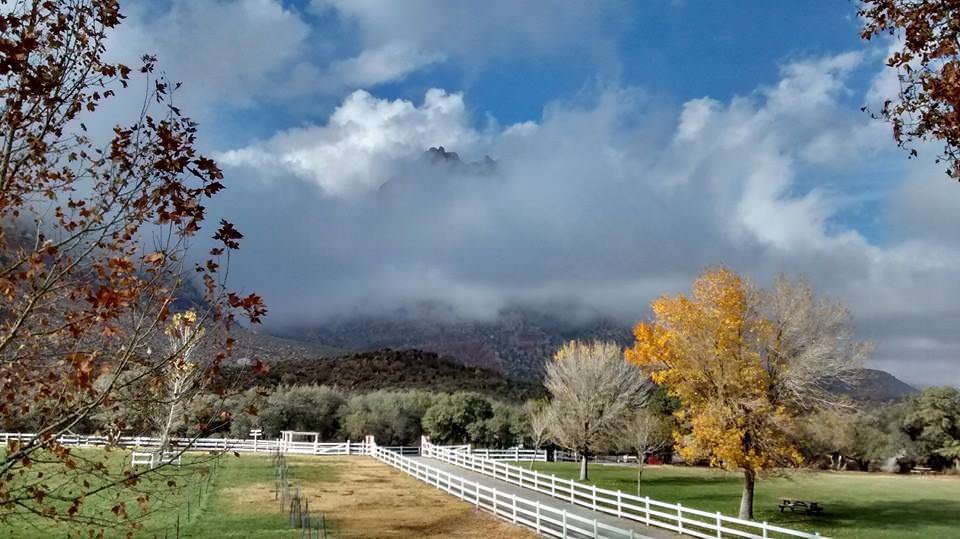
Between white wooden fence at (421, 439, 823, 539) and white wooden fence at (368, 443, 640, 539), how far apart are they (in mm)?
2101

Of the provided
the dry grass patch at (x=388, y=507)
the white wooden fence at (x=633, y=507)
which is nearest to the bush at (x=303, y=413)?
the white wooden fence at (x=633, y=507)

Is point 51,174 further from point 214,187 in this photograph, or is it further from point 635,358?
point 635,358

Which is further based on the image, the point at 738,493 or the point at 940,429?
the point at 940,429

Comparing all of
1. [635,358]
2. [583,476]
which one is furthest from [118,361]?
[583,476]

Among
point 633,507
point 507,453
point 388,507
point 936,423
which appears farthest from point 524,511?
point 936,423

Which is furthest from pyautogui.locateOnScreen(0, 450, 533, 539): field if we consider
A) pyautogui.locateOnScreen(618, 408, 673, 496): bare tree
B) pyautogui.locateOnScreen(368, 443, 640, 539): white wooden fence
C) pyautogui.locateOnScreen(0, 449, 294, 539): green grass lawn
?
pyautogui.locateOnScreen(618, 408, 673, 496): bare tree

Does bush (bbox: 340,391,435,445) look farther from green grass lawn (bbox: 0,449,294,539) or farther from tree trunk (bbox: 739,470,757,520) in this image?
tree trunk (bbox: 739,470,757,520)

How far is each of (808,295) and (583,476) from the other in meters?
21.6

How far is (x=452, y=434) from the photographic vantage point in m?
71.5

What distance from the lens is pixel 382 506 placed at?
96.6 feet

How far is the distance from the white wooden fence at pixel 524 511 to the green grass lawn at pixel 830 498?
8.55 m

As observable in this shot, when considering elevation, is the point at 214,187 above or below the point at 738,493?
above

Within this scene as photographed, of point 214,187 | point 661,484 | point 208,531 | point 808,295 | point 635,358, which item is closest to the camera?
point 214,187

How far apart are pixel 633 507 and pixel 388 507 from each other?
1032 centimetres
